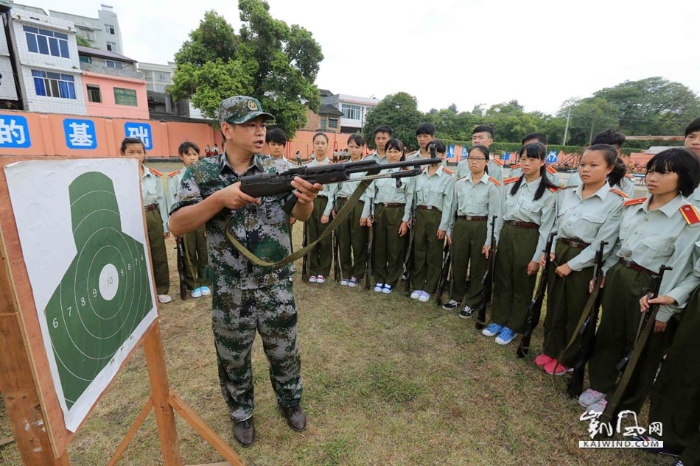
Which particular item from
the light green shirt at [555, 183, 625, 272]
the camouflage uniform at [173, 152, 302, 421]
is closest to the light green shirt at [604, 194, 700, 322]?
the light green shirt at [555, 183, 625, 272]

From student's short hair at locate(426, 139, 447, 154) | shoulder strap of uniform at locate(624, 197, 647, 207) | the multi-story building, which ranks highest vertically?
the multi-story building

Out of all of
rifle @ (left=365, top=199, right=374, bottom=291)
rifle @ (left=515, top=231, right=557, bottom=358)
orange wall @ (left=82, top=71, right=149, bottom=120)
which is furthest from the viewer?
orange wall @ (left=82, top=71, right=149, bottom=120)

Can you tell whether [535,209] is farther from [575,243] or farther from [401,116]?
[401,116]

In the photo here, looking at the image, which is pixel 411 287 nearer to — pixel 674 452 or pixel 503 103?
pixel 674 452

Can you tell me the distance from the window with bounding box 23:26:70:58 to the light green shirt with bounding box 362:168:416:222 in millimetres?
31680

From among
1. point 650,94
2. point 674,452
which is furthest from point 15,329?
point 650,94

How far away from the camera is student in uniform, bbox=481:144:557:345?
3.59 meters

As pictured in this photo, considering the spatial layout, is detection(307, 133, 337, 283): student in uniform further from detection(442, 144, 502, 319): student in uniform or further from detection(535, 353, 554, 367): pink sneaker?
detection(535, 353, 554, 367): pink sneaker

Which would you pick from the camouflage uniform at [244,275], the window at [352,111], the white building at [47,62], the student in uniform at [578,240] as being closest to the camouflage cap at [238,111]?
the camouflage uniform at [244,275]

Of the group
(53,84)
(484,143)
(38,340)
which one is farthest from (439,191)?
(53,84)

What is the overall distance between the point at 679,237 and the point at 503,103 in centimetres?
8076

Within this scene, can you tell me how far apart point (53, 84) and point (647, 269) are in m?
34.5

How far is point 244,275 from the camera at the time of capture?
2273 millimetres

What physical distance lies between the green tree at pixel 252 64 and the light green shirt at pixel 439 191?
20016 mm
